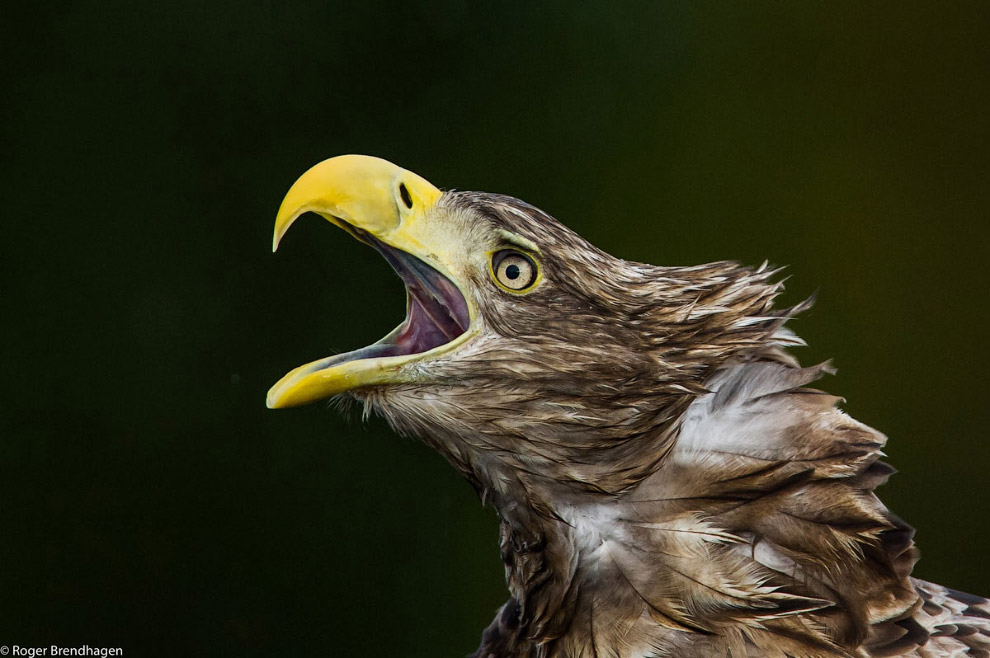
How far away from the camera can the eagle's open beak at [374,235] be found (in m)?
1.30

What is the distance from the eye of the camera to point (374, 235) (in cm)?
136

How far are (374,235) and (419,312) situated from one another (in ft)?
0.50

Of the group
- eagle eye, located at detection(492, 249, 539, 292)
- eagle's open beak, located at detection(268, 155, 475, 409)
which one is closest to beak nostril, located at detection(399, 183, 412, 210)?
eagle's open beak, located at detection(268, 155, 475, 409)

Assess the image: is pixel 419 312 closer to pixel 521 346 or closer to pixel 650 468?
pixel 521 346

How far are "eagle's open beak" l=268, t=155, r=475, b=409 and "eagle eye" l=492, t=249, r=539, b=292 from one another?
6 cm

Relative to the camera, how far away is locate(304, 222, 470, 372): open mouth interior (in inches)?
54.2

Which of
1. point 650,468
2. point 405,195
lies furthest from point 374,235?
point 650,468

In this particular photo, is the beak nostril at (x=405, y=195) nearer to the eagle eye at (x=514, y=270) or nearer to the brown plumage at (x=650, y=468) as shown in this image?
the brown plumage at (x=650, y=468)

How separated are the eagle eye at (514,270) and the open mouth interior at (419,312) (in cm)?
7

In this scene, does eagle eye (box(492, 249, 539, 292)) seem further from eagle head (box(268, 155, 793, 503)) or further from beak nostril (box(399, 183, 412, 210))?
beak nostril (box(399, 183, 412, 210))

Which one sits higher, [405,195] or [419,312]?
[405,195]

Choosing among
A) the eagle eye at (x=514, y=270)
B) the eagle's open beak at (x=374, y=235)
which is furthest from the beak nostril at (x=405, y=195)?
the eagle eye at (x=514, y=270)

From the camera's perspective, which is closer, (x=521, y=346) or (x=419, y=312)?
(x=521, y=346)

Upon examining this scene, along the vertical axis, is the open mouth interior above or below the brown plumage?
above
